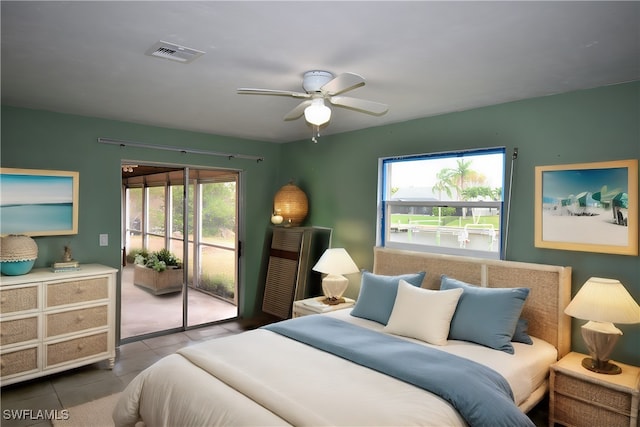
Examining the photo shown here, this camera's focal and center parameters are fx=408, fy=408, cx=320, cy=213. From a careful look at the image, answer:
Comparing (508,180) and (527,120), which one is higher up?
(527,120)

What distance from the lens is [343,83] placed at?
2.25m

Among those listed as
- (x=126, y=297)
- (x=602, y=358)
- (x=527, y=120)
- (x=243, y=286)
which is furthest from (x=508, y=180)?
(x=126, y=297)

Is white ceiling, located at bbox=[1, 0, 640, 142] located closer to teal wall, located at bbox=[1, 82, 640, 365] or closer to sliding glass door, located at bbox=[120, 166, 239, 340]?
teal wall, located at bbox=[1, 82, 640, 365]

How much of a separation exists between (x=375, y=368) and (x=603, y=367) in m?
1.57

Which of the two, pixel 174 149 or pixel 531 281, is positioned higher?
pixel 174 149

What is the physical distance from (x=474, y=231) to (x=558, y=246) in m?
0.74

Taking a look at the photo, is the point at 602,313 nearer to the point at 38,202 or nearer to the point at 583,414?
the point at 583,414

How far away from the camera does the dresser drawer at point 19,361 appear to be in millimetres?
3166

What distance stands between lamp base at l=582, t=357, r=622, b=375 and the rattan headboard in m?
0.25

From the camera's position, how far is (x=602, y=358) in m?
2.67

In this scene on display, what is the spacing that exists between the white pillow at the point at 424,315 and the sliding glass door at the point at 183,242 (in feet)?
9.05

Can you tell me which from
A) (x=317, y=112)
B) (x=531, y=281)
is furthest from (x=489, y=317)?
(x=317, y=112)

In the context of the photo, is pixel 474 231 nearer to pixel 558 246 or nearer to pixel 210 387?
pixel 558 246

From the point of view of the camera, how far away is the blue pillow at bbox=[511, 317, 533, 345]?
2924 mm
